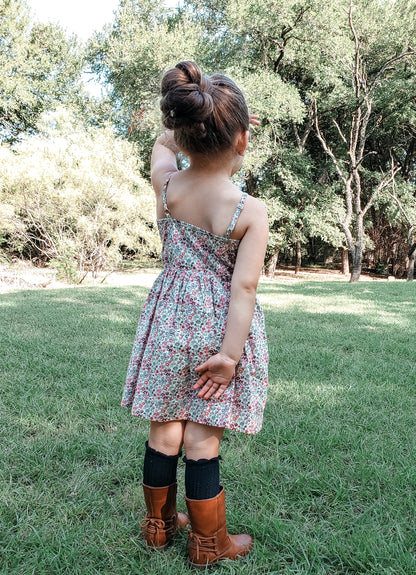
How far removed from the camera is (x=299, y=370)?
3.10m

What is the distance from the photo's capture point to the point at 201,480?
1.30 meters

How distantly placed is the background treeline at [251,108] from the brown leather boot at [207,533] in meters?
9.56

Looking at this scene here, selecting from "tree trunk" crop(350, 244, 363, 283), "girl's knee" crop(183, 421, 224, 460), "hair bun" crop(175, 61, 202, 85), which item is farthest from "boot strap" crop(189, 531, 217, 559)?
"tree trunk" crop(350, 244, 363, 283)

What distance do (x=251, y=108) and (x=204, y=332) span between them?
13192 millimetres

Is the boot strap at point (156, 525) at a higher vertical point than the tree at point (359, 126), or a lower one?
lower

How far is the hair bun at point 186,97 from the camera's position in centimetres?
115

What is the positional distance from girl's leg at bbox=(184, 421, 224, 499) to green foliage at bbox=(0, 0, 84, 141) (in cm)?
1934

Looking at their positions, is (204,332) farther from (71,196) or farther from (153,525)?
(71,196)

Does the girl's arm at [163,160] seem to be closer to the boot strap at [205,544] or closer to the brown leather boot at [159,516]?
the brown leather boot at [159,516]

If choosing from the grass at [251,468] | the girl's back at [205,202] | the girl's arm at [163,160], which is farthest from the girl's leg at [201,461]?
the girl's arm at [163,160]

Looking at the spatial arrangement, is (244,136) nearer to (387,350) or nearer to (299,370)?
(299,370)

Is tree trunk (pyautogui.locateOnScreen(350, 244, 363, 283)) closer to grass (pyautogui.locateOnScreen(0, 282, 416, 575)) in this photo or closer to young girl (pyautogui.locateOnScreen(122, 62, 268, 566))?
Answer: grass (pyautogui.locateOnScreen(0, 282, 416, 575))

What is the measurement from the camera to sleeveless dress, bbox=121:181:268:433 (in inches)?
50.9

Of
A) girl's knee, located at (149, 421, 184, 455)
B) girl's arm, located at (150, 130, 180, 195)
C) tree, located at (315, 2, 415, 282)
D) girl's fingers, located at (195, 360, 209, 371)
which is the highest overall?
tree, located at (315, 2, 415, 282)
